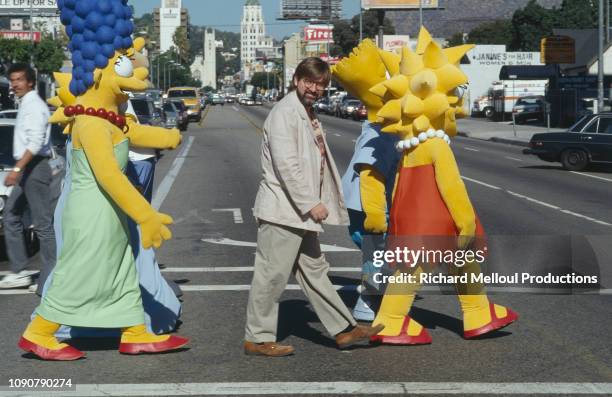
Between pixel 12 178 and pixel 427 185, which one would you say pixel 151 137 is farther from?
pixel 12 178

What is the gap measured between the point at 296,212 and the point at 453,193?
3.32ft

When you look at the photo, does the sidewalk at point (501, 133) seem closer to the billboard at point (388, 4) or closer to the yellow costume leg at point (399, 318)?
the yellow costume leg at point (399, 318)

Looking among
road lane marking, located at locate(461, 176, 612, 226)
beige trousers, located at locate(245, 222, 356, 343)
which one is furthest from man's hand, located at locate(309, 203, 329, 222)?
road lane marking, located at locate(461, 176, 612, 226)

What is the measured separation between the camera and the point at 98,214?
6582 millimetres

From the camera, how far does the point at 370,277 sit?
764cm

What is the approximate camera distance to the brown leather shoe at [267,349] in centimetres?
671

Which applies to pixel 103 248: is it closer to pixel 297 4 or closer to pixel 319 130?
A: pixel 319 130

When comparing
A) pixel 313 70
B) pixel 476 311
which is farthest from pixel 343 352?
pixel 313 70

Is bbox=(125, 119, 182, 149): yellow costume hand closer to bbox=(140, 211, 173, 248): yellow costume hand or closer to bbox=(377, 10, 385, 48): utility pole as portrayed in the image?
bbox=(140, 211, 173, 248): yellow costume hand

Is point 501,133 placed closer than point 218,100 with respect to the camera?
Yes

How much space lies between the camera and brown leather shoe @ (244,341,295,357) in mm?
6711

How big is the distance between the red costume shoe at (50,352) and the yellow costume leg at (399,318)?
193 cm

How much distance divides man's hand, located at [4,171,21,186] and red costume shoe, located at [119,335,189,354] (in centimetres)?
282

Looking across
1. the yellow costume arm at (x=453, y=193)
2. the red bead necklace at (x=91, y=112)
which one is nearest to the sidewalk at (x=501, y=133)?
the yellow costume arm at (x=453, y=193)
